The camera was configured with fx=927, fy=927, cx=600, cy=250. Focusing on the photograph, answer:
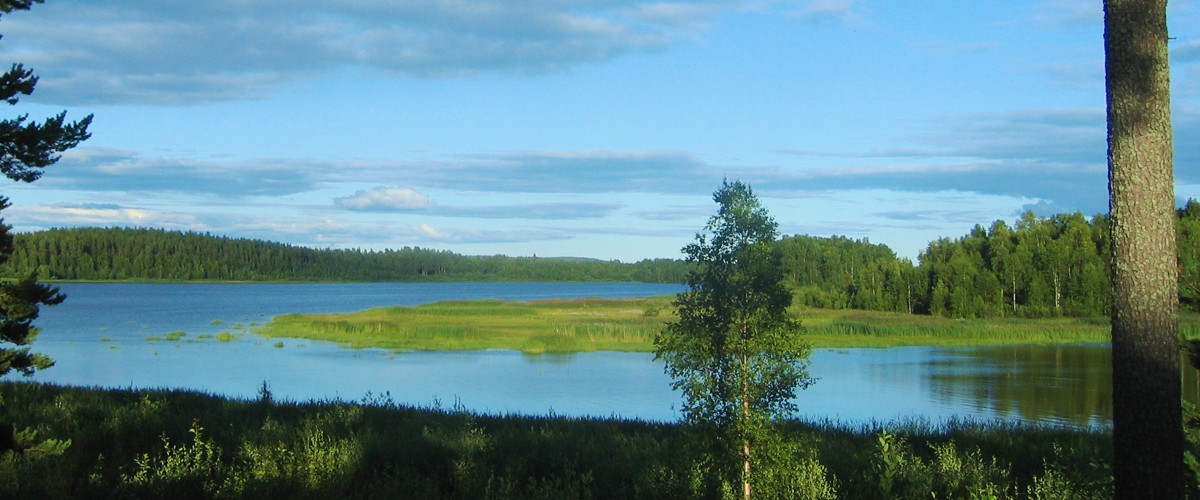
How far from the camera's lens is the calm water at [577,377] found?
1029 inches

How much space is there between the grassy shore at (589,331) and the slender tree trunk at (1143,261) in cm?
3543

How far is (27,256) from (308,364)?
12972cm


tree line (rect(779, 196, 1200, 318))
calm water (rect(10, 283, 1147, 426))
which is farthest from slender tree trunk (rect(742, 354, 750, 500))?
tree line (rect(779, 196, 1200, 318))

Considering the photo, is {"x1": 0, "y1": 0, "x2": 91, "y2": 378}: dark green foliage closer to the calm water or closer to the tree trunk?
the tree trunk

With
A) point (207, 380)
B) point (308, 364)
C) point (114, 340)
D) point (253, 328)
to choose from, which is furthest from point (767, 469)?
point (253, 328)

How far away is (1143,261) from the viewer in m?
4.76

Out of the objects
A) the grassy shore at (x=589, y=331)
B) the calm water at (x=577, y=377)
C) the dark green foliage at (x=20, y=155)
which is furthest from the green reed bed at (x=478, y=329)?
the dark green foliage at (x=20, y=155)

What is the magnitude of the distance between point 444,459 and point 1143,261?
8.10 meters

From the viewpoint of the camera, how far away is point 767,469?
7.38 meters

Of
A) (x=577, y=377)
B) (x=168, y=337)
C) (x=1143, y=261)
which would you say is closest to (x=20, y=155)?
(x=1143, y=261)

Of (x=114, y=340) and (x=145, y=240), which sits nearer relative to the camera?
(x=114, y=340)

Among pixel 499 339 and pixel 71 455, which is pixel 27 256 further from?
pixel 71 455

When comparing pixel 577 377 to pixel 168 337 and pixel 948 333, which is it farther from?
pixel 168 337

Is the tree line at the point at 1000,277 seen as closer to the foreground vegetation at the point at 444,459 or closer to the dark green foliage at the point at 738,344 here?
the foreground vegetation at the point at 444,459
